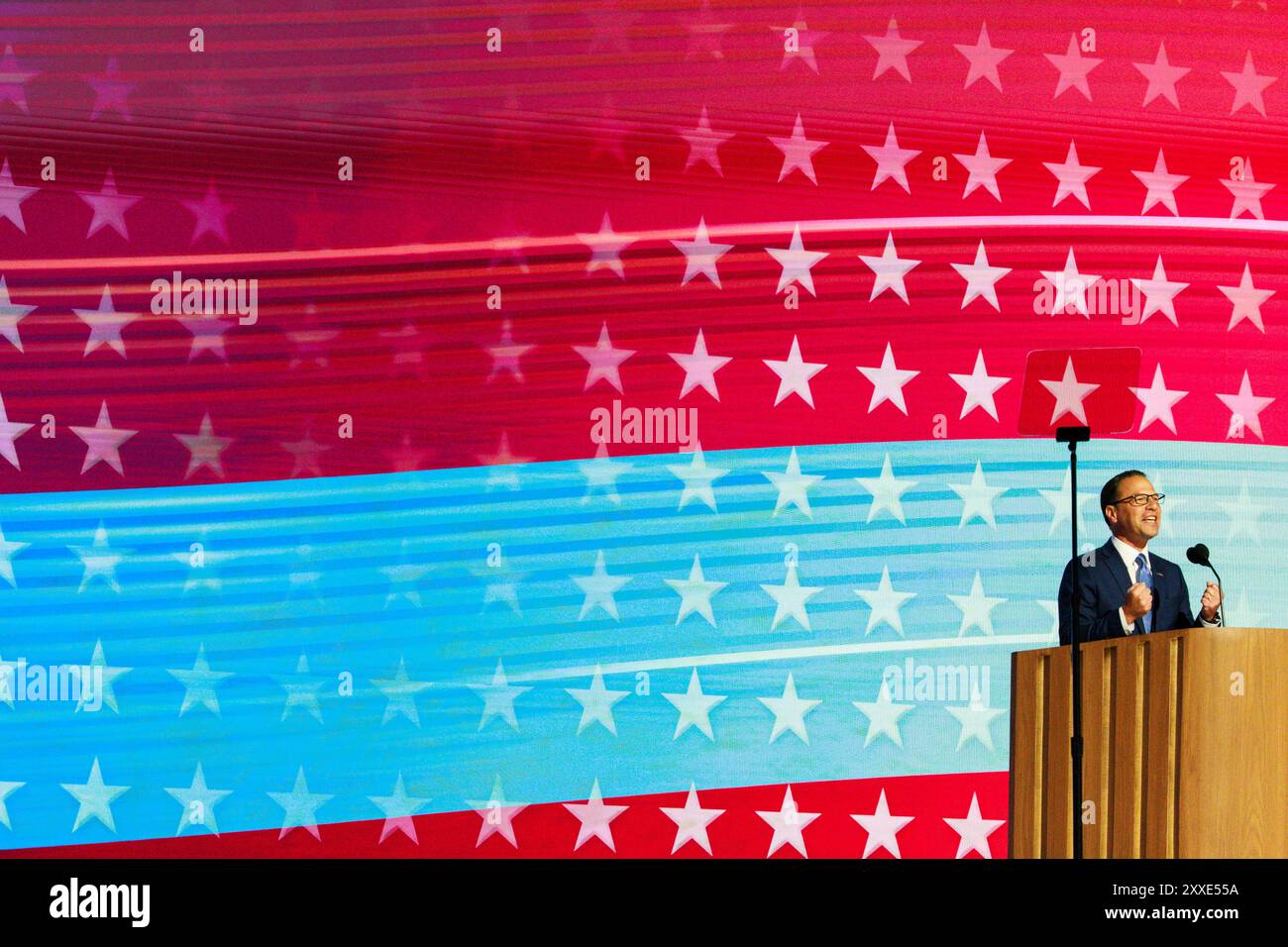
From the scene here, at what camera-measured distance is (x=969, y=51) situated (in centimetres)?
420

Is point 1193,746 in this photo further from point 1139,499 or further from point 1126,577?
point 1139,499

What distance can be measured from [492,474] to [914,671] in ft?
4.40

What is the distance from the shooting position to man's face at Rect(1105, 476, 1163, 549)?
405cm

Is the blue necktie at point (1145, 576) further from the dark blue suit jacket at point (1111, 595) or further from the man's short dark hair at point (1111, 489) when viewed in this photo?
the man's short dark hair at point (1111, 489)

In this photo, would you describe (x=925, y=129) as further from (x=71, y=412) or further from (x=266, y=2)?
(x=71, y=412)

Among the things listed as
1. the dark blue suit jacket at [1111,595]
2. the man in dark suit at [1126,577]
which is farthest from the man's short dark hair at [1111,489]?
the dark blue suit jacket at [1111,595]

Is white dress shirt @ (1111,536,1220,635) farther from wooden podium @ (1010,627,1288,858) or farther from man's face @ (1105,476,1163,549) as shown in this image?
wooden podium @ (1010,627,1288,858)

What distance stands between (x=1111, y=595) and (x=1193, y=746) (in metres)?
0.96

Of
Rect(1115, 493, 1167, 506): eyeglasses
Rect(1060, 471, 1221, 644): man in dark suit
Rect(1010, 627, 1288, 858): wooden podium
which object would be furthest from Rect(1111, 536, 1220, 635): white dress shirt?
Rect(1010, 627, 1288, 858): wooden podium

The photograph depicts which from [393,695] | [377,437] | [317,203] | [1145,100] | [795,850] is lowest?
[795,850]

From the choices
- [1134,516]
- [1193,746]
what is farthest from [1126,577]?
[1193,746]

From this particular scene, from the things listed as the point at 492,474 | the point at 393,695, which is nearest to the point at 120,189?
the point at 492,474

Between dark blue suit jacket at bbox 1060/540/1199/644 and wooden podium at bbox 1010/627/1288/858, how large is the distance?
652mm

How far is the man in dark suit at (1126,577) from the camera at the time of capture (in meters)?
3.89
